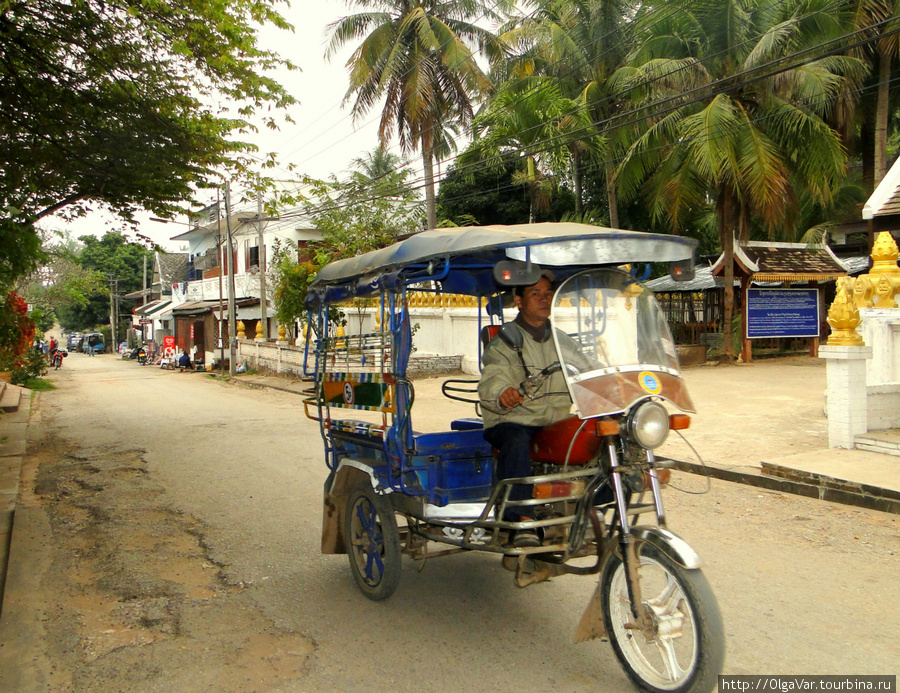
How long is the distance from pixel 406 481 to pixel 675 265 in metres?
1.92

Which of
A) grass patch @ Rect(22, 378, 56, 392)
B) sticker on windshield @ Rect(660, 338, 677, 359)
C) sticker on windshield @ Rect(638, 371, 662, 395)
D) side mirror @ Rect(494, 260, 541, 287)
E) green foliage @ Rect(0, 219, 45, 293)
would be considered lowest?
grass patch @ Rect(22, 378, 56, 392)

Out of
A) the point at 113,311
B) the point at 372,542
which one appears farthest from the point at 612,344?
the point at 113,311

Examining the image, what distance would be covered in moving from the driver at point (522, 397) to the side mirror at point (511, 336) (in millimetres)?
129

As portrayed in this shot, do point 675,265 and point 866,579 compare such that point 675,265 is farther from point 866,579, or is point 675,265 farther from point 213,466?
point 213,466

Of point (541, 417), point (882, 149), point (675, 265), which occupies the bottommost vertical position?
point (541, 417)

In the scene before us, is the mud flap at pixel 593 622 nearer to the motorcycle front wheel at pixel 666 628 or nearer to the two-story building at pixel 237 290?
the motorcycle front wheel at pixel 666 628

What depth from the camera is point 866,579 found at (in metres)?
4.87

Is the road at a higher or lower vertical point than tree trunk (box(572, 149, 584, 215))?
lower

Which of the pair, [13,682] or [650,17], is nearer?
[13,682]

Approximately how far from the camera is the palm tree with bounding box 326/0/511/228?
2486cm

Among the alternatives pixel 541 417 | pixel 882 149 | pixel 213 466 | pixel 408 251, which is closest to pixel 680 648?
pixel 541 417

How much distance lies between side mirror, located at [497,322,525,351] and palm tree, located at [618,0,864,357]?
15210 millimetres

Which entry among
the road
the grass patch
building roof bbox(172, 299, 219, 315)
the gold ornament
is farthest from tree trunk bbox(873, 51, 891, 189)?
building roof bbox(172, 299, 219, 315)

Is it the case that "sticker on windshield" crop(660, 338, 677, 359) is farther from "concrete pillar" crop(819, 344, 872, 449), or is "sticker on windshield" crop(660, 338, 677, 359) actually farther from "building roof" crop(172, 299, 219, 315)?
"building roof" crop(172, 299, 219, 315)
